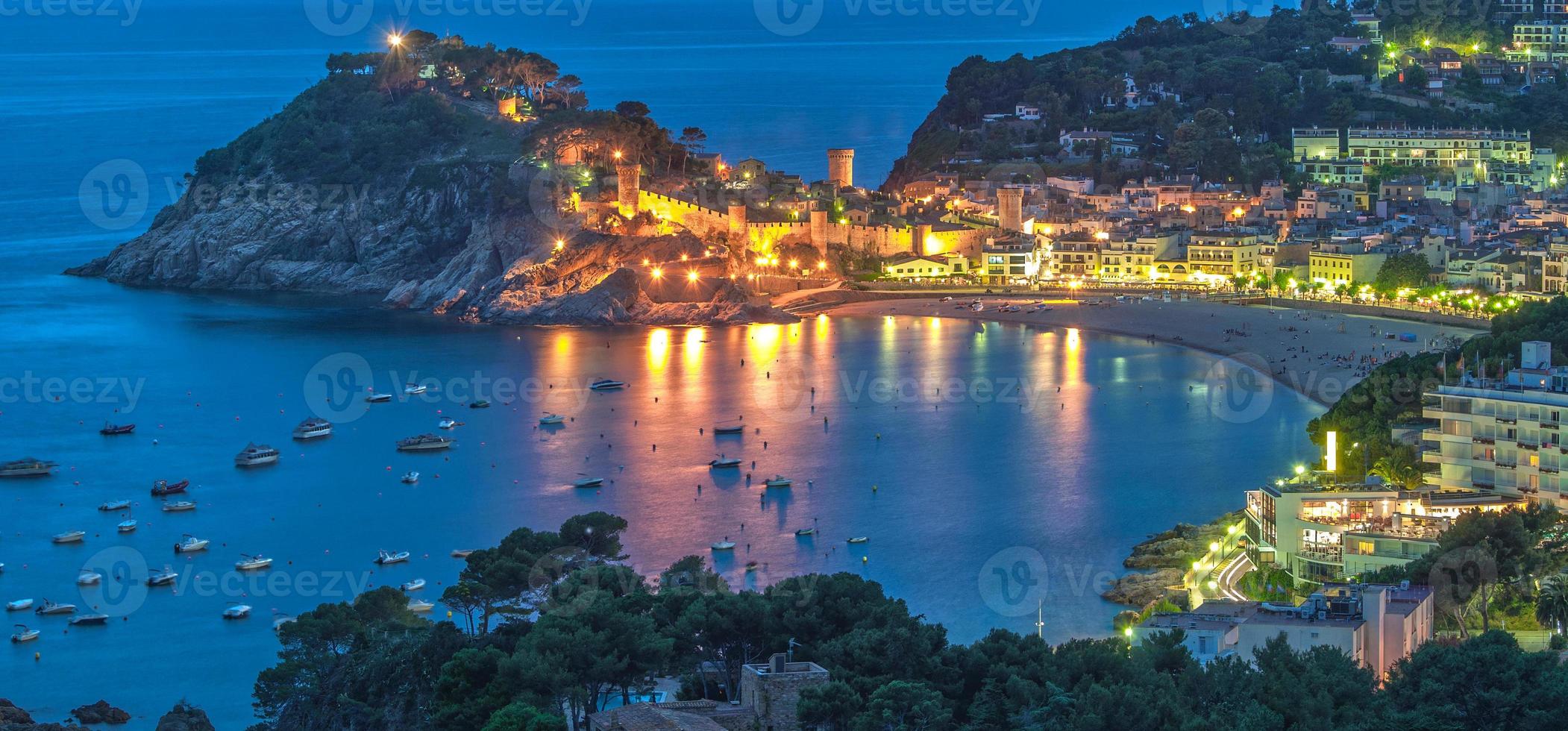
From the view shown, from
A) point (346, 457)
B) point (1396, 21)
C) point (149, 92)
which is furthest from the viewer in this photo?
point (149, 92)

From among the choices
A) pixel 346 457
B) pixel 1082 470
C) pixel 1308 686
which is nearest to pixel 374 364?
pixel 346 457

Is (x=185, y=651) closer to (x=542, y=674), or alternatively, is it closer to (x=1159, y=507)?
(x=542, y=674)
